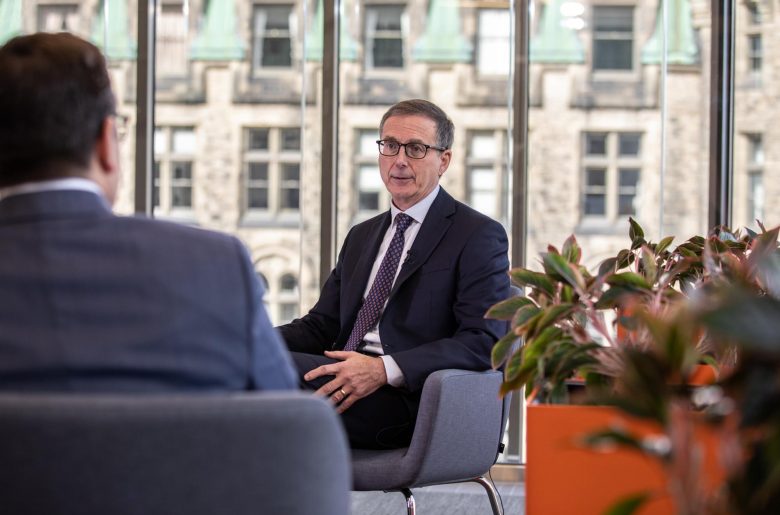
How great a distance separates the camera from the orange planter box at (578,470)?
4.84ft

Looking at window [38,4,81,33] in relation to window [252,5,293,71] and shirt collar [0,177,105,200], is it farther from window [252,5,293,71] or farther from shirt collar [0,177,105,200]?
shirt collar [0,177,105,200]

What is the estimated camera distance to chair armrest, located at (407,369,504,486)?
255 centimetres

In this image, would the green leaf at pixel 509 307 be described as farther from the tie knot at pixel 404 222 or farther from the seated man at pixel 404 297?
the tie knot at pixel 404 222

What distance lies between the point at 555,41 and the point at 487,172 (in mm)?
828

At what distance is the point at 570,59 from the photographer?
624 cm

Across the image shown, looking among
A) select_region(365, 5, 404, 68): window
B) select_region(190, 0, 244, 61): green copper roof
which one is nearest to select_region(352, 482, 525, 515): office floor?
select_region(365, 5, 404, 68): window

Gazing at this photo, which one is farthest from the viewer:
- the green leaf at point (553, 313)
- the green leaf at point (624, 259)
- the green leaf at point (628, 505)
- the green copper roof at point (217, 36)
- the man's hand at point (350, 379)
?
the green copper roof at point (217, 36)

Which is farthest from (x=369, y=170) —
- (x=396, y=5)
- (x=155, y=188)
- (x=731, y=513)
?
(x=731, y=513)

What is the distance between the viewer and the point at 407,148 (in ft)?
10.6

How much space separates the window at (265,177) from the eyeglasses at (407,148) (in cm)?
461

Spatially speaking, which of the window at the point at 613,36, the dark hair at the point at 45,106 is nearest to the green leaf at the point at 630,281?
the dark hair at the point at 45,106

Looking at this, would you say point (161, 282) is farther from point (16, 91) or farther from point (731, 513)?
point (731, 513)

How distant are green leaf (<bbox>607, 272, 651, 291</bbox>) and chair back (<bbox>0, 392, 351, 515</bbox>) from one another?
777 millimetres

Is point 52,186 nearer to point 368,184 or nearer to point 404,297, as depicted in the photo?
point 404,297
